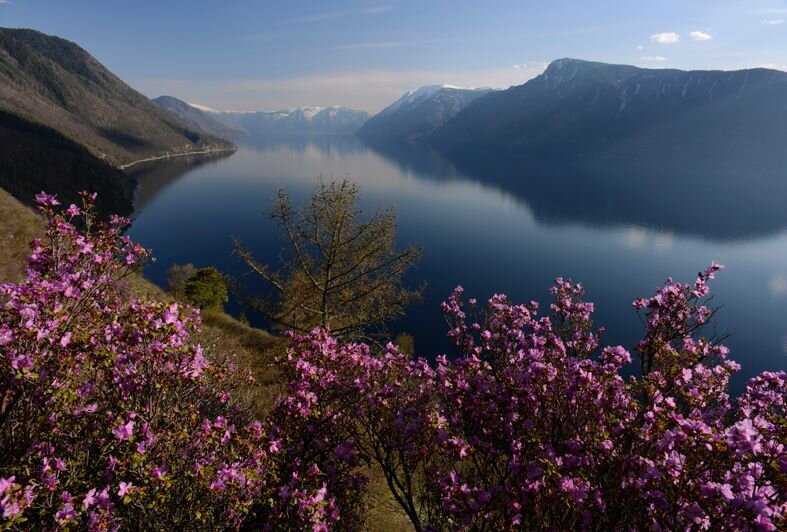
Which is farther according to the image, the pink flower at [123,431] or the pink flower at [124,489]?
the pink flower at [123,431]

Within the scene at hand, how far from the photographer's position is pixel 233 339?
3319 centimetres

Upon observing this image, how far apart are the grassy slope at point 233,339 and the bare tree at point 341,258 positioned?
324 cm

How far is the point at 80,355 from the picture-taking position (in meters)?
6.64

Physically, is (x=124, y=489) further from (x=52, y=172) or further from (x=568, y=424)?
(x=52, y=172)

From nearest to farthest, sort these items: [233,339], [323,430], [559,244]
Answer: [323,430]
[233,339]
[559,244]

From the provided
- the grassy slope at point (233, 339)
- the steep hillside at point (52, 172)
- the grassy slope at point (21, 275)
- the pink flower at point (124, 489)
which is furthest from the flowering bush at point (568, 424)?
the steep hillside at point (52, 172)

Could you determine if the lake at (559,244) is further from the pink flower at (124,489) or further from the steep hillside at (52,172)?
the pink flower at (124,489)

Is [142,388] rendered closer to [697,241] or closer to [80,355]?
[80,355]

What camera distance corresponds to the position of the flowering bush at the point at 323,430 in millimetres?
5336

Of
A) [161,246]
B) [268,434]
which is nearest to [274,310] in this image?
[268,434]

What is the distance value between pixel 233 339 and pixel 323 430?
1037 inches

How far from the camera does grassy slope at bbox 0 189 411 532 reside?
15.6 metres

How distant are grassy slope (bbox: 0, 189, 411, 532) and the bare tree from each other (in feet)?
10.6

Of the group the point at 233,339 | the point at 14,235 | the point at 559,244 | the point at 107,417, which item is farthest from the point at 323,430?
the point at 559,244
